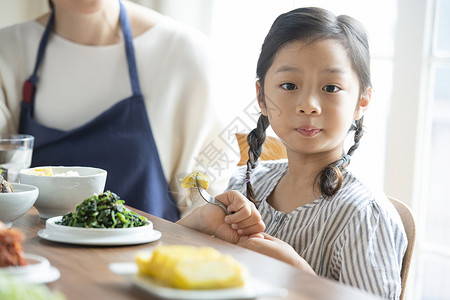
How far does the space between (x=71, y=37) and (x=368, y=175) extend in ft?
3.65

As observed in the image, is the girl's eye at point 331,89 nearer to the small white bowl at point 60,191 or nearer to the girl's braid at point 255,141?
the girl's braid at point 255,141

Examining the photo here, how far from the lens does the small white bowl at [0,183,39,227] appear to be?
1057 millimetres

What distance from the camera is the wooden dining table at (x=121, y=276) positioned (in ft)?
2.38

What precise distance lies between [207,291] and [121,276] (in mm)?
142

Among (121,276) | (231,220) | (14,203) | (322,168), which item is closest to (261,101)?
(322,168)

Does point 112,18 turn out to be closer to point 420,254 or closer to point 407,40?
point 407,40

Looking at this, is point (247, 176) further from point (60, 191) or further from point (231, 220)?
point (60, 191)

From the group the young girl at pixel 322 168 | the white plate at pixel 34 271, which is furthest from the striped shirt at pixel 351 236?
the white plate at pixel 34 271

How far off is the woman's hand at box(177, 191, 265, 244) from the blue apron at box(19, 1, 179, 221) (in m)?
0.75

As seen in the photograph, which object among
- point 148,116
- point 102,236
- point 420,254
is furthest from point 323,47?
point 420,254

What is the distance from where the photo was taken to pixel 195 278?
689 mm

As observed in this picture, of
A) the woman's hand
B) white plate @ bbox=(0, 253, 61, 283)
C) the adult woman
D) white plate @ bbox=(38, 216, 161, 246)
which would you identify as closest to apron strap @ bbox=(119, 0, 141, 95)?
the adult woman

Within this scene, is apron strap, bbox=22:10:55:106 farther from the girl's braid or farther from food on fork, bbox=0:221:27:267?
food on fork, bbox=0:221:27:267

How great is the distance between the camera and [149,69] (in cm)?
209
